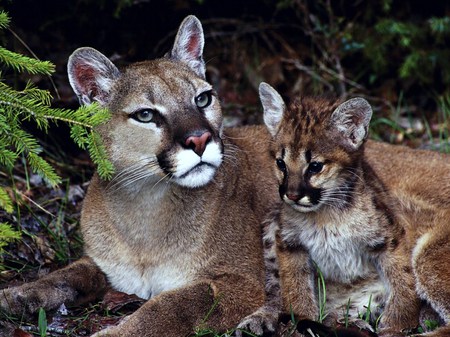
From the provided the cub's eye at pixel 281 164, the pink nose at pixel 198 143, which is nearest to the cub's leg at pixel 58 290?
the pink nose at pixel 198 143

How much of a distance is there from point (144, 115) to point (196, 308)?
157 centimetres

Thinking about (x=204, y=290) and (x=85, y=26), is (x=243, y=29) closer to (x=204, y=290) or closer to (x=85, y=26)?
(x=85, y=26)

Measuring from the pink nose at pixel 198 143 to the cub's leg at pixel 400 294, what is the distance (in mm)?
1653

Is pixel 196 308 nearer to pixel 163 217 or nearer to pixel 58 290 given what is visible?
pixel 163 217

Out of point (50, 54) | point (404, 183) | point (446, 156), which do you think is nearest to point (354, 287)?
point (404, 183)

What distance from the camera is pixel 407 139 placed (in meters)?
10.4

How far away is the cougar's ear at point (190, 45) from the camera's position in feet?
23.9

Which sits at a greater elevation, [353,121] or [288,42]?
[353,121]

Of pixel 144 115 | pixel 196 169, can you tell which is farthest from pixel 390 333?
pixel 144 115

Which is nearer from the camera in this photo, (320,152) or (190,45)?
(320,152)

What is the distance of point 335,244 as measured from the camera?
21.6 ft

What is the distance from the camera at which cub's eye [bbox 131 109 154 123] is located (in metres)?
6.57

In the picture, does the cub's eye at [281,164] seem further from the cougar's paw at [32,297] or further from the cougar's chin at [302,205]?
the cougar's paw at [32,297]

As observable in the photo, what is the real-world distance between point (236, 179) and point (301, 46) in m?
4.43
